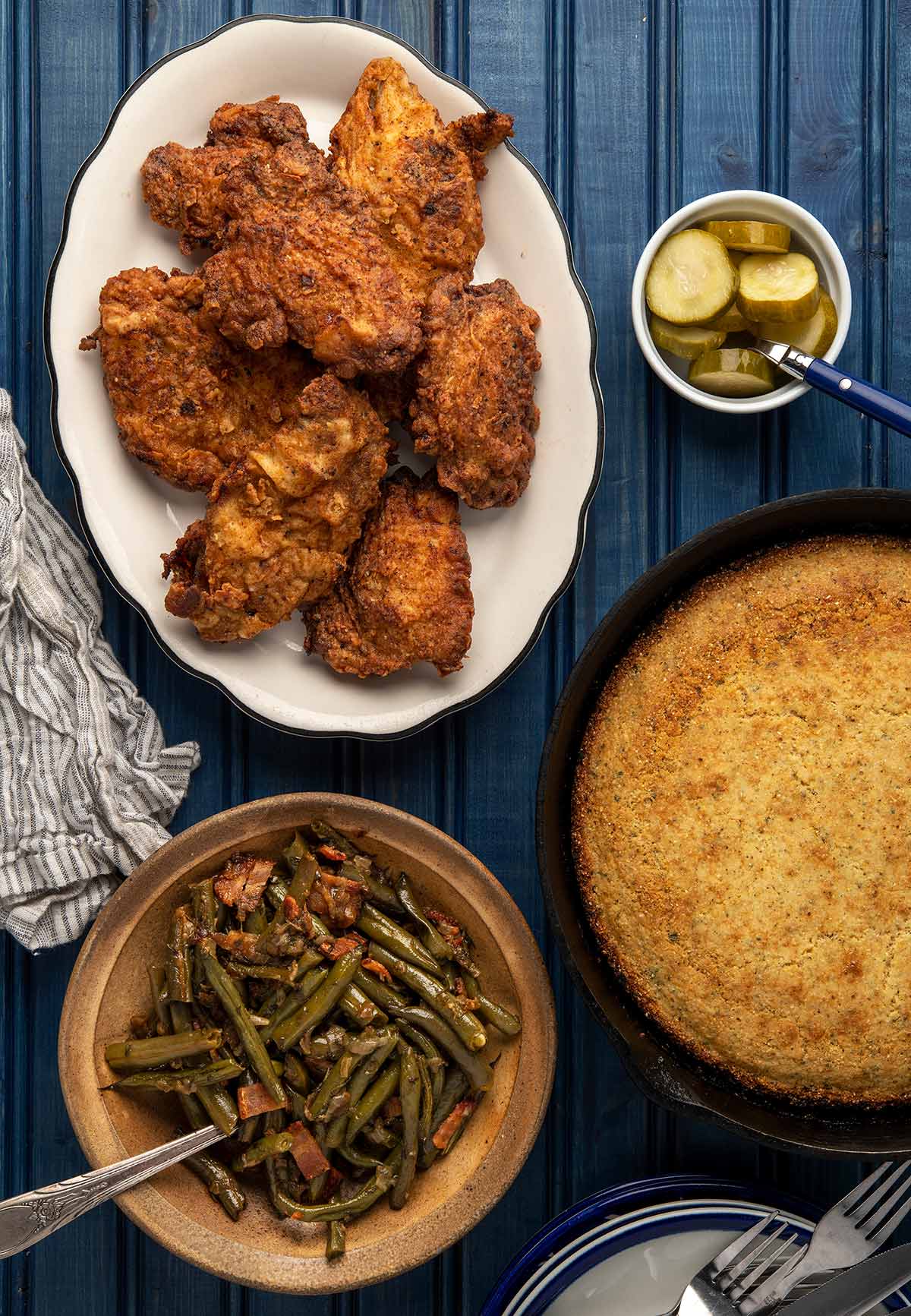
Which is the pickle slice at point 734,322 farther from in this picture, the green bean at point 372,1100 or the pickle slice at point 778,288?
the green bean at point 372,1100

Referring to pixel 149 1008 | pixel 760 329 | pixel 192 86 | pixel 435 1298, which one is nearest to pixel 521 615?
pixel 760 329

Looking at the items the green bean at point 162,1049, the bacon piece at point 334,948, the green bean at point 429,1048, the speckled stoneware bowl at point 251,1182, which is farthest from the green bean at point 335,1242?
the bacon piece at point 334,948

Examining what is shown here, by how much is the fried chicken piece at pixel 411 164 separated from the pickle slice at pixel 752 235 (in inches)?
21.3

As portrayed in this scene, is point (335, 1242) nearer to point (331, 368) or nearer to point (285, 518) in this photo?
point (285, 518)

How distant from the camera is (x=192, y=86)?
243 centimetres

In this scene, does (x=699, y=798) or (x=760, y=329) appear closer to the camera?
(x=699, y=798)

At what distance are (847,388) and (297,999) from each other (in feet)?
5.94

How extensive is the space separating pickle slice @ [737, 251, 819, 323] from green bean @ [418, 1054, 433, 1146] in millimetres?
1849

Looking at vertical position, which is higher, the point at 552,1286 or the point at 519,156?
the point at 519,156

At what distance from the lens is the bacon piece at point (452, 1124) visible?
2.40m

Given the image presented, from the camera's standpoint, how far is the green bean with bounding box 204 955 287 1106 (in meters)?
2.33

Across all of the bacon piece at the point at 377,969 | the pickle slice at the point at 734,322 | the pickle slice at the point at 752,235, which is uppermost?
the pickle slice at the point at 752,235

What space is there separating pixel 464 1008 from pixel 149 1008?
721 millimetres

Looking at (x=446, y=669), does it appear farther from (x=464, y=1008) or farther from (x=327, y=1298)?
(x=327, y=1298)
